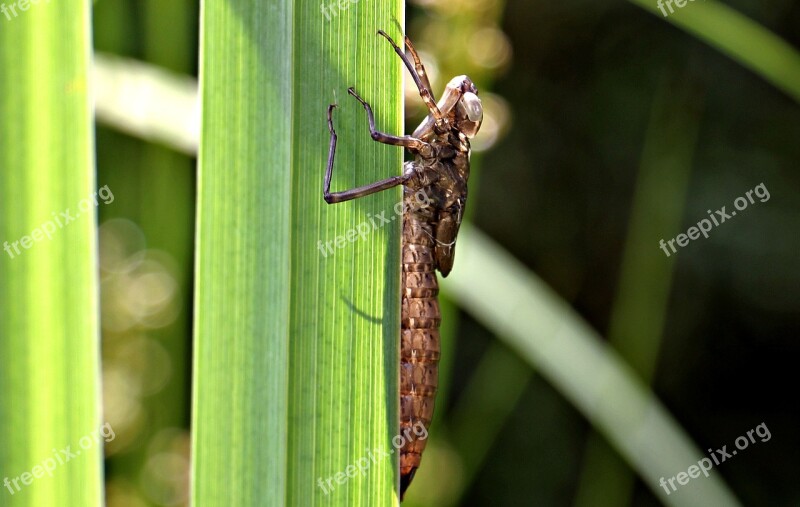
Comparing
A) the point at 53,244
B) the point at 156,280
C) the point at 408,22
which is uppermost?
the point at 408,22

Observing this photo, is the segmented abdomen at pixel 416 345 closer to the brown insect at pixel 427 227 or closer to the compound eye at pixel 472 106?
the brown insect at pixel 427 227

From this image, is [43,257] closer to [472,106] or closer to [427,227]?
[427,227]

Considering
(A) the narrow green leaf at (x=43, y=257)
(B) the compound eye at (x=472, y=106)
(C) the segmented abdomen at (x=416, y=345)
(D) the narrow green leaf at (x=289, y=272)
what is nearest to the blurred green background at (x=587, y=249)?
(B) the compound eye at (x=472, y=106)

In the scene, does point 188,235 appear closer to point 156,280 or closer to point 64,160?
point 156,280

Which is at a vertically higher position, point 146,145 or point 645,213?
point 146,145

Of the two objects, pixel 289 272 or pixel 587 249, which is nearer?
pixel 289 272

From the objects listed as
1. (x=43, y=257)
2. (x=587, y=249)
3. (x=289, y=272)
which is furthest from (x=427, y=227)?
(x=587, y=249)

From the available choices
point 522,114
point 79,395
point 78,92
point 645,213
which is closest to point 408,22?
point 522,114
